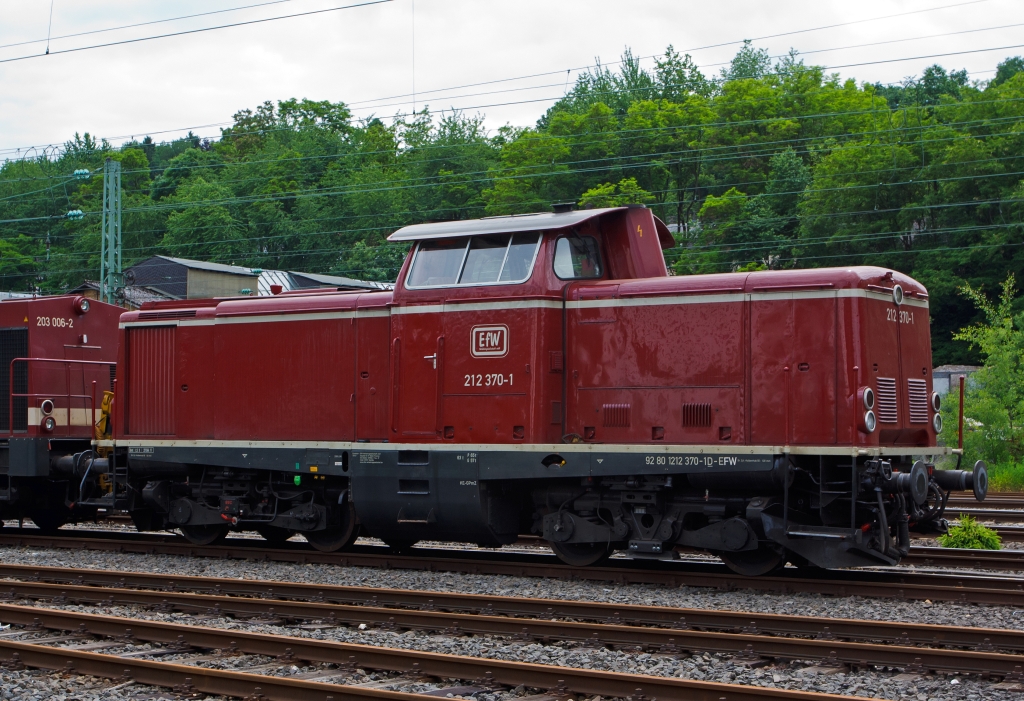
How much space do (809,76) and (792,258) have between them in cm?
1858

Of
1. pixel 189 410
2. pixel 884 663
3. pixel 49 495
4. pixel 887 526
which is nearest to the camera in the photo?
pixel 884 663

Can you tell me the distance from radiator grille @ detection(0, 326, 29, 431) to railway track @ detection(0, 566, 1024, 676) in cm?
549

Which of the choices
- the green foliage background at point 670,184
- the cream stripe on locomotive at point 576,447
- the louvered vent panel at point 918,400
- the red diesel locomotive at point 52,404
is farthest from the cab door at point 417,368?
the green foliage background at point 670,184

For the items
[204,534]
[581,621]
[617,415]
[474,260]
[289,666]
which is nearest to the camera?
[289,666]

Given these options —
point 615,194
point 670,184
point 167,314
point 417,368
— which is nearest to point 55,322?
point 167,314

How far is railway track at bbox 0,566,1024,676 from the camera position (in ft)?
23.9

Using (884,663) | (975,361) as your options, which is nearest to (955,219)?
(975,361)

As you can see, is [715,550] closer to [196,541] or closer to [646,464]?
[646,464]

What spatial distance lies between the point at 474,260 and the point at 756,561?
14.5ft

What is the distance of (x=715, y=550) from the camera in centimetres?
1055

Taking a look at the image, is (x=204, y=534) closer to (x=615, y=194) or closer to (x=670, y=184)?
(x=615, y=194)

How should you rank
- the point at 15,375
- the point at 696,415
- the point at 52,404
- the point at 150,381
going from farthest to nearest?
the point at 15,375, the point at 52,404, the point at 150,381, the point at 696,415

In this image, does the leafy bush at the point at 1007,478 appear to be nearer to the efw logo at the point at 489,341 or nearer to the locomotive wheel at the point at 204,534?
the efw logo at the point at 489,341

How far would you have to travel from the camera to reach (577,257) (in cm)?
1138
